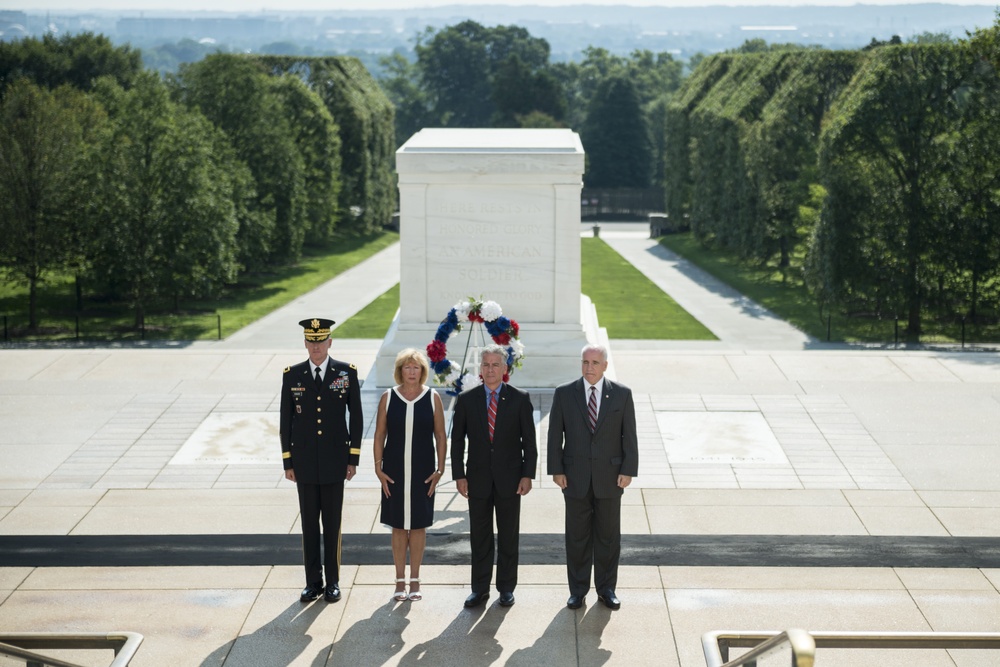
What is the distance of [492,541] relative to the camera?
29.0 feet

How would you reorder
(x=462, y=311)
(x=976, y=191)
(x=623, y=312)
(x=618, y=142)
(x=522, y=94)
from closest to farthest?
(x=462, y=311), (x=976, y=191), (x=623, y=312), (x=522, y=94), (x=618, y=142)

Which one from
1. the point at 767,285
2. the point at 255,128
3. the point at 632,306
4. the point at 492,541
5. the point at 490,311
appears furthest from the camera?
the point at 255,128

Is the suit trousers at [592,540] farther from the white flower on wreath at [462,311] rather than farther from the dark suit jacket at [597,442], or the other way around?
the white flower on wreath at [462,311]

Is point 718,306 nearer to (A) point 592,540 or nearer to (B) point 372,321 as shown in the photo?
(B) point 372,321

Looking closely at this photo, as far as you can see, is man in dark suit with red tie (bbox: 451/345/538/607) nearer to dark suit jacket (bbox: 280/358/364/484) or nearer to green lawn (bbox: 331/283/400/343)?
dark suit jacket (bbox: 280/358/364/484)

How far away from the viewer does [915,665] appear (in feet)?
25.6

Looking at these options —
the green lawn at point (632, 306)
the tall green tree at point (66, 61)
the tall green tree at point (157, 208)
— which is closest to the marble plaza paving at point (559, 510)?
the green lawn at point (632, 306)

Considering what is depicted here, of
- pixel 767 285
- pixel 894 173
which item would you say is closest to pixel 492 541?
pixel 894 173

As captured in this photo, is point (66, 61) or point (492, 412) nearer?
point (492, 412)

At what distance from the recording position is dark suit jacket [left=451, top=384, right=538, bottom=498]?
8555 mm

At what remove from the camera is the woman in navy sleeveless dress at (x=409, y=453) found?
8617mm

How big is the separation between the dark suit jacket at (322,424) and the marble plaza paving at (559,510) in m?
0.97

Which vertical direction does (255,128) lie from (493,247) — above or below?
above

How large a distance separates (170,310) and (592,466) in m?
27.3
